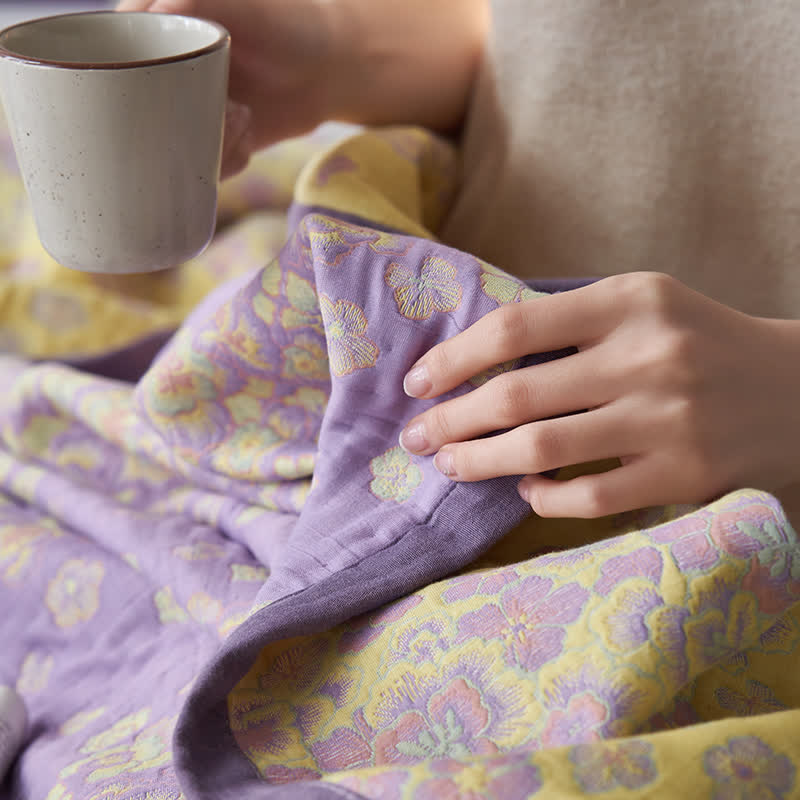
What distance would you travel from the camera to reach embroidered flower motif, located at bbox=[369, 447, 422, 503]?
48cm

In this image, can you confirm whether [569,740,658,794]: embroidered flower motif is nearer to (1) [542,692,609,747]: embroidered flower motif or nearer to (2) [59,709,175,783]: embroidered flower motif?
(1) [542,692,609,747]: embroidered flower motif

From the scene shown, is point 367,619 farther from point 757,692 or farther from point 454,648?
point 757,692

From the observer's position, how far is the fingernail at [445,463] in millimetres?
458

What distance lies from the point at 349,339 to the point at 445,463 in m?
0.09

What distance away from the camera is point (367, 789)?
0.36m

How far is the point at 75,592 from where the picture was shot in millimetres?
588

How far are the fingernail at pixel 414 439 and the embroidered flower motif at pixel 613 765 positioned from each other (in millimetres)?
175

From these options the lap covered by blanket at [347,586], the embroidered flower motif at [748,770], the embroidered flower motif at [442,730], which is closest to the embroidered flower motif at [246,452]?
the lap covered by blanket at [347,586]

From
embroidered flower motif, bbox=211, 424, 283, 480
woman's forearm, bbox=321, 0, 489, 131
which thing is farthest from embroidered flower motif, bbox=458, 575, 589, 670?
woman's forearm, bbox=321, 0, 489, 131

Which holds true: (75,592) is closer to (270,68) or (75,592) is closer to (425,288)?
(425,288)

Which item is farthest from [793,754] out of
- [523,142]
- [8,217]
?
[8,217]

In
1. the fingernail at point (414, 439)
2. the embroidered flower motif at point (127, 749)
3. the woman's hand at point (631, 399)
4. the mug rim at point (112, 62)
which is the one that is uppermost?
the mug rim at point (112, 62)

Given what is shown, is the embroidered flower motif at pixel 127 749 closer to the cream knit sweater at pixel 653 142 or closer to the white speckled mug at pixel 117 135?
the white speckled mug at pixel 117 135

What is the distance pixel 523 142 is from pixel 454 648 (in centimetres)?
43
